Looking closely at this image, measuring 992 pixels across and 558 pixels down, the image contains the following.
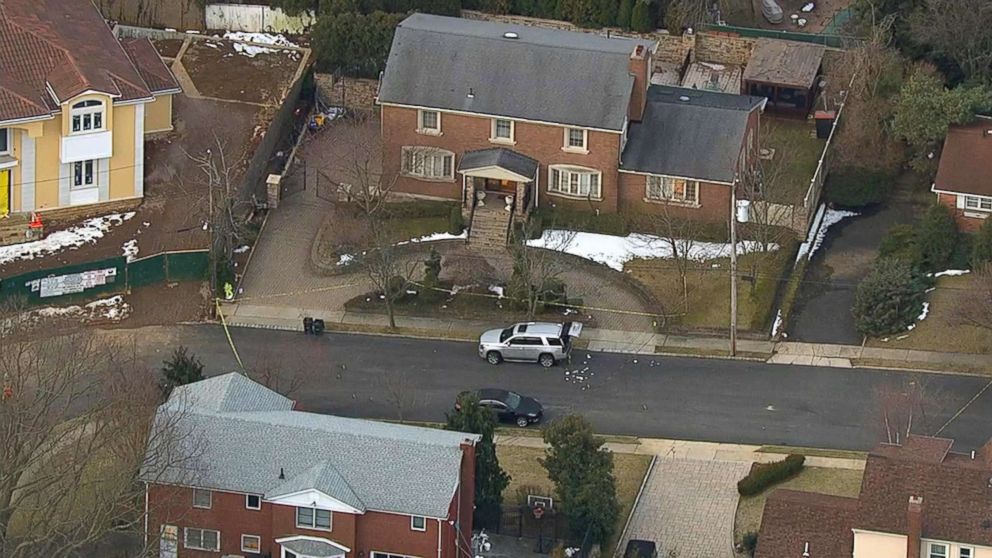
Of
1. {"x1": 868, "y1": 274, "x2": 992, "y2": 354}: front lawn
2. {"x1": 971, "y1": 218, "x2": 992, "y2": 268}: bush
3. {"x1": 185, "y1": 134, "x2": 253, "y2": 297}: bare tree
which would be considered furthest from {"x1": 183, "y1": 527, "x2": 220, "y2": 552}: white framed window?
{"x1": 971, "y1": 218, "x2": 992, "y2": 268}: bush

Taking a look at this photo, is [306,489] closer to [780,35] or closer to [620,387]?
[620,387]

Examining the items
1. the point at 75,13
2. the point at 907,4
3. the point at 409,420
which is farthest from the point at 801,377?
the point at 75,13

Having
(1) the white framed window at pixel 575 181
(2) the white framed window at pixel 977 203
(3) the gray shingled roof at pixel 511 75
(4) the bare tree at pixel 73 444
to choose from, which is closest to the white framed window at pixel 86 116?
(3) the gray shingled roof at pixel 511 75

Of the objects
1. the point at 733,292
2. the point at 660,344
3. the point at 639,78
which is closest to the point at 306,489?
the point at 660,344

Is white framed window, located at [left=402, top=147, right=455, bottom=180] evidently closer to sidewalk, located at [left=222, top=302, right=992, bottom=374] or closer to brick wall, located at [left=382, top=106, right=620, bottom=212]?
brick wall, located at [left=382, top=106, right=620, bottom=212]

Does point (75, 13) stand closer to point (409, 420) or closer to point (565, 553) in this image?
point (409, 420)
